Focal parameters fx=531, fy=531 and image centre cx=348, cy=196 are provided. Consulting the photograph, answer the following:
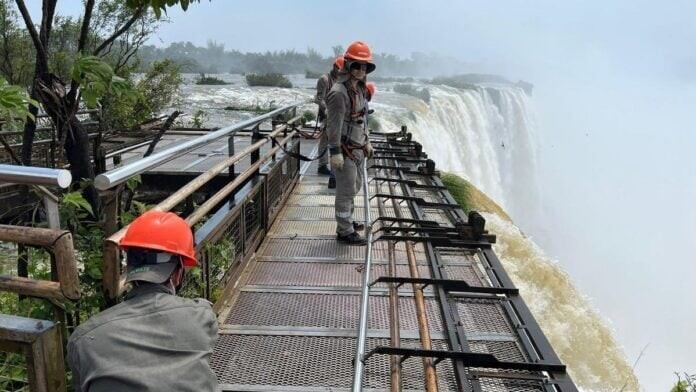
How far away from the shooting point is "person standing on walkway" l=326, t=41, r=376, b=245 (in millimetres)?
5035

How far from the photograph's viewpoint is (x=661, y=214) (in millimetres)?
55875

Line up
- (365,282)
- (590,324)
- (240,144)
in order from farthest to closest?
(240,144) → (590,324) → (365,282)

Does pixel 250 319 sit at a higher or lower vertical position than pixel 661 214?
higher

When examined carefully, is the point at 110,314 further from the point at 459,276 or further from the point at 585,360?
the point at 585,360

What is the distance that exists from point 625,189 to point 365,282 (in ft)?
211

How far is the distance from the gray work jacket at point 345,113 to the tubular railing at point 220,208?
2.43ft

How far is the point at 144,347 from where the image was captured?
1.69 meters

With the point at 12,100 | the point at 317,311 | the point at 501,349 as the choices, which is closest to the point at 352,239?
the point at 317,311

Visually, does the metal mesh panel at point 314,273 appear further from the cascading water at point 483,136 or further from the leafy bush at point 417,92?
the leafy bush at point 417,92

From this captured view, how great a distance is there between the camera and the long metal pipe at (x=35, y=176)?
5.71 ft

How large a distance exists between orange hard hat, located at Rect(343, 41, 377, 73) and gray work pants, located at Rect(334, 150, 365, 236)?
3.13 feet

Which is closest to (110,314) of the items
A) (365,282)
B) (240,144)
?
(365,282)

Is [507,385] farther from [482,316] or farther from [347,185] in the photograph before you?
[347,185]

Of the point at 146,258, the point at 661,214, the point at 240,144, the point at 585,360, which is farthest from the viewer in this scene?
the point at 661,214
